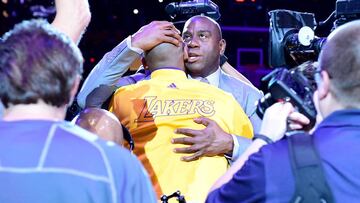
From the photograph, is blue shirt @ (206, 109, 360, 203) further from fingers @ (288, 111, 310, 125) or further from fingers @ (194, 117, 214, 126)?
fingers @ (194, 117, 214, 126)

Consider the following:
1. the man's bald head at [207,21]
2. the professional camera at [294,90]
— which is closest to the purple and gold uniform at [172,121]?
the man's bald head at [207,21]

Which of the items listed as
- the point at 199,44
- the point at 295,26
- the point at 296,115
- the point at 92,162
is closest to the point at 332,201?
the point at 296,115

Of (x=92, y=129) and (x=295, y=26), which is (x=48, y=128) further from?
(x=295, y=26)

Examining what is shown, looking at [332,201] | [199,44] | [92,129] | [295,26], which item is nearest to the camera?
[332,201]

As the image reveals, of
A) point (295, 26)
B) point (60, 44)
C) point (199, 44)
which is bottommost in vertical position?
point (199, 44)

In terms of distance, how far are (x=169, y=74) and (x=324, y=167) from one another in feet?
3.99

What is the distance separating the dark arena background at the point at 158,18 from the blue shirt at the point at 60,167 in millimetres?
7121

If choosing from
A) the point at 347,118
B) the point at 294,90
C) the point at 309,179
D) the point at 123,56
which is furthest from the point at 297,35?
the point at 309,179

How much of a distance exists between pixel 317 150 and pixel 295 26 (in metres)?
1.19

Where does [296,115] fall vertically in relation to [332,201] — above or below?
above

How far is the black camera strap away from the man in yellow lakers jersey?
3.09ft

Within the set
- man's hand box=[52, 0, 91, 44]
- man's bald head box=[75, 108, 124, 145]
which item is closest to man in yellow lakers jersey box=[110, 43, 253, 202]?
man's bald head box=[75, 108, 124, 145]

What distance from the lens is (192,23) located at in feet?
9.88

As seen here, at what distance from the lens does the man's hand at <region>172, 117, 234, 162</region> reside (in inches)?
93.3
